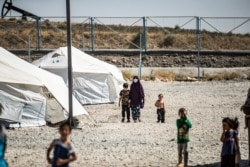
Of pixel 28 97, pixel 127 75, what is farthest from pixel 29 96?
pixel 127 75

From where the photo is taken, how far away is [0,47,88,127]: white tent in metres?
14.6

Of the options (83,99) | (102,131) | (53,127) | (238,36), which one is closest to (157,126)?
(102,131)

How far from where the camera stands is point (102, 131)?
14.0m

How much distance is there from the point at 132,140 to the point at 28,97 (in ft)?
11.5

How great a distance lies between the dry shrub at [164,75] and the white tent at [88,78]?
342 inches

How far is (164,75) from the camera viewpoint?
1246 inches

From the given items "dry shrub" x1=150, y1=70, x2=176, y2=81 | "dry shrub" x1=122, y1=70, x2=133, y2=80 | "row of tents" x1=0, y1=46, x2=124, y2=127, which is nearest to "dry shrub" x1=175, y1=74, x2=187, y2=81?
"dry shrub" x1=150, y1=70, x2=176, y2=81

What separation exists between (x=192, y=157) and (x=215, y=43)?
38.1 m

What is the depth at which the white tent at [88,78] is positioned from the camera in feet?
70.1

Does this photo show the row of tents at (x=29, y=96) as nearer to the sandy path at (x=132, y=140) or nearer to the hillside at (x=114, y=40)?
the sandy path at (x=132, y=140)

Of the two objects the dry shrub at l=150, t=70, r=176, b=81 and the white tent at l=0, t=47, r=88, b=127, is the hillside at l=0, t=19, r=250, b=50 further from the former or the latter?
the white tent at l=0, t=47, r=88, b=127

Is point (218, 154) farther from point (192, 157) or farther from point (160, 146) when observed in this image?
point (160, 146)

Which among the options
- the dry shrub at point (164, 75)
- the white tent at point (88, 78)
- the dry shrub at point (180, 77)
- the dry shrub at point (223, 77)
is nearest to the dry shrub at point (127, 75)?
the dry shrub at point (164, 75)

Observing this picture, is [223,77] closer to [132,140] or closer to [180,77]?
[180,77]
